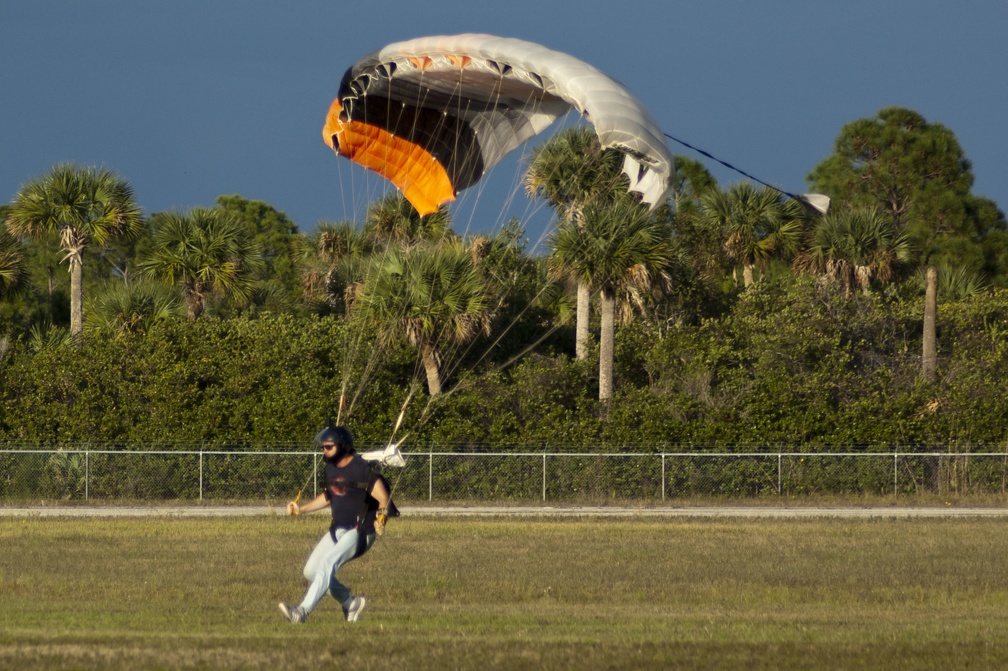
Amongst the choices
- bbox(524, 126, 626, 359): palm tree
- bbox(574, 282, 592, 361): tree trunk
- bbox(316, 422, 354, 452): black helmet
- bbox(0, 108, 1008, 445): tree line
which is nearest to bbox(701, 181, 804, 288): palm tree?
bbox(0, 108, 1008, 445): tree line

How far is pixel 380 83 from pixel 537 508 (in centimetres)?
1282

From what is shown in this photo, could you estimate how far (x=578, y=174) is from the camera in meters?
38.6

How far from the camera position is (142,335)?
3606cm

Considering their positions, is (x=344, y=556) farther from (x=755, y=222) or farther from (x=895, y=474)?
(x=755, y=222)

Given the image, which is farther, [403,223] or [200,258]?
[403,223]

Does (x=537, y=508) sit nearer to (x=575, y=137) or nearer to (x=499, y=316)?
(x=499, y=316)

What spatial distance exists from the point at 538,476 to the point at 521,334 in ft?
31.7

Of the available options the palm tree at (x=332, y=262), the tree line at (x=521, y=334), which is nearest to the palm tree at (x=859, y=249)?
the tree line at (x=521, y=334)

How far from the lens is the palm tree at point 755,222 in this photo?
45.4 meters

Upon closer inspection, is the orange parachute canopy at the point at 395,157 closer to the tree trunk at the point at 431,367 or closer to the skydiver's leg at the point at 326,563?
the skydiver's leg at the point at 326,563

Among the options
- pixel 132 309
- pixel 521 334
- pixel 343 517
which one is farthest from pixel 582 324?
pixel 343 517

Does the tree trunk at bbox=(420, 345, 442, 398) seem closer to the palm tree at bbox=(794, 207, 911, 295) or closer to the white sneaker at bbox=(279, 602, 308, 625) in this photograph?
the palm tree at bbox=(794, 207, 911, 295)

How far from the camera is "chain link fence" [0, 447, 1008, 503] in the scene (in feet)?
103

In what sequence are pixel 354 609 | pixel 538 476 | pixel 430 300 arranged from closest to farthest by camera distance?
1. pixel 354 609
2. pixel 538 476
3. pixel 430 300
